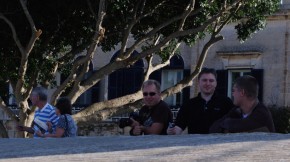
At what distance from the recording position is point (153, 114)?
8.54 m

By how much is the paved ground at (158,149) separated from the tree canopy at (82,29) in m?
11.9

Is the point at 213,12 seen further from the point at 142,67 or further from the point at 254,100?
the point at 142,67

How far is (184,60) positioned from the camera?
3275 cm

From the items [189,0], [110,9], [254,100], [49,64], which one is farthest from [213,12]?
[254,100]

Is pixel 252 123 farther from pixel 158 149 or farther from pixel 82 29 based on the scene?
pixel 82 29

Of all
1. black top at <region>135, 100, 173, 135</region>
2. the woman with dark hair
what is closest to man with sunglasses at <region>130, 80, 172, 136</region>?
black top at <region>135, 100, 173, 135</region>

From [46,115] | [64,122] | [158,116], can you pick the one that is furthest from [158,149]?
[46,115]

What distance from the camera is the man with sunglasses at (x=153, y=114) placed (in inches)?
329

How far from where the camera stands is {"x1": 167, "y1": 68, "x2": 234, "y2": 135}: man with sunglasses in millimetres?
7992

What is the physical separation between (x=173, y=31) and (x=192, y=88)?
1448cm

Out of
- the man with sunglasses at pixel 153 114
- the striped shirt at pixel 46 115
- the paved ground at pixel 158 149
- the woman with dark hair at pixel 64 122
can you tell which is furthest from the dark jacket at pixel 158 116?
the paved ground at pixel 158 149

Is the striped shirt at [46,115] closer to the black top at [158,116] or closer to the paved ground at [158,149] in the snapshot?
the black top at [158,116]

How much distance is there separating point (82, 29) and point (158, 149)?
45.7ft

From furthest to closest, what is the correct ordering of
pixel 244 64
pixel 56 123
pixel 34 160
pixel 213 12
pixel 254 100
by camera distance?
pixel 244 64 < pixel 213 12 < pixel 56 123 < pixel 254 100 < pixel 34 160
